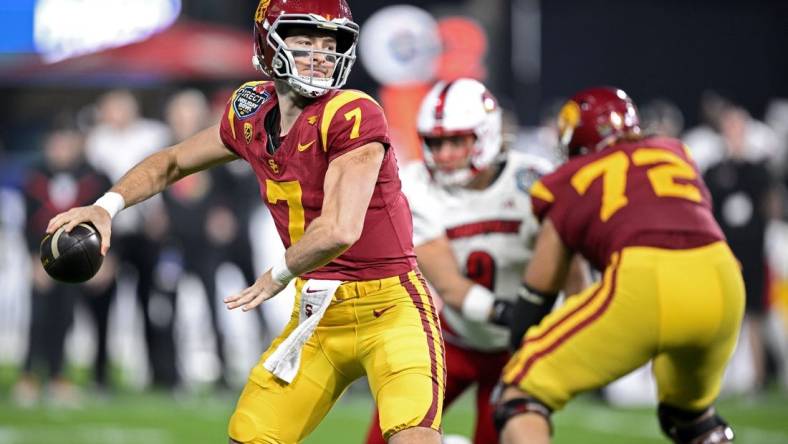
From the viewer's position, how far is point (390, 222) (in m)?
4.27

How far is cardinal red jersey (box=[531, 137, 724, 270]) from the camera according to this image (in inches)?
180

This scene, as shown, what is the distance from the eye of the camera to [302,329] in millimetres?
4152

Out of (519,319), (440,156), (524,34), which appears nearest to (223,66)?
(524,34)

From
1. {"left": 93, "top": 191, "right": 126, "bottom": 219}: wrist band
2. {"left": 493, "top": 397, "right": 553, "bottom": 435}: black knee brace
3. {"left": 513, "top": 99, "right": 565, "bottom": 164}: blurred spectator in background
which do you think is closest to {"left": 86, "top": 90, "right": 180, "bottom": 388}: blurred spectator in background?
{"left": 513, "top": 99, "right": 565, "bottom": 164}: blurred spectator in background

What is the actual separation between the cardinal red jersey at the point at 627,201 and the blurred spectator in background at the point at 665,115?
625 cm

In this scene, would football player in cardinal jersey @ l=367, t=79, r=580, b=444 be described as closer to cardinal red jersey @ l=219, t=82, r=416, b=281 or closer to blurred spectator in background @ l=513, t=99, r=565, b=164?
cardinal red jersey @ l=219, t=82, r=416, b=281

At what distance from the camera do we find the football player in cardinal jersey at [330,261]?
408 cm

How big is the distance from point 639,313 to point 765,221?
5949mm

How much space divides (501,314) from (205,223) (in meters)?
5.08

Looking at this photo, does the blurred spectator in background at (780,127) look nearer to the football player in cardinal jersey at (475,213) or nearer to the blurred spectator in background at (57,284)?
the blurred spectator in background at (57,284)

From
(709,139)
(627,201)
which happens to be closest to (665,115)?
(709,139)

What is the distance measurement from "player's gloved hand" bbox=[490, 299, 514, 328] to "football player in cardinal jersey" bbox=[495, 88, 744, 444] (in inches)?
10.5

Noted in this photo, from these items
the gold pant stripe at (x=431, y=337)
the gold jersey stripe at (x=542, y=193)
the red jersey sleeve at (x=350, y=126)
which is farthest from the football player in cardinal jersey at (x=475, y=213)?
the red jersey sleeve at (x=350, y=126)

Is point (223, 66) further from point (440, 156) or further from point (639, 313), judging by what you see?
point (639, 313)
